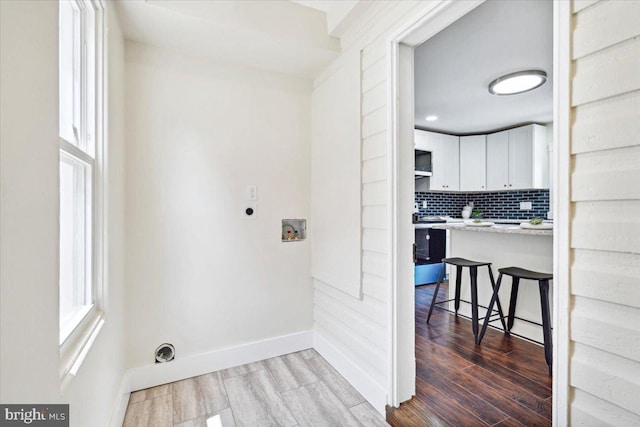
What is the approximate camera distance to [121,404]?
5.75ft

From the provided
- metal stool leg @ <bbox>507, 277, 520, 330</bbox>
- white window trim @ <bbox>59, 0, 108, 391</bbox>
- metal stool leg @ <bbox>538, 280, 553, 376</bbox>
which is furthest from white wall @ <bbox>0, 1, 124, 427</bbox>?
metal stool leg @ <bbox>507, 277, 520, 330</bbox>

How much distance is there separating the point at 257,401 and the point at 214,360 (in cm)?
54

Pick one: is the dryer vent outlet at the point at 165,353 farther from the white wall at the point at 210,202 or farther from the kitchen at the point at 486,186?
the kitchen at the point at 486,186

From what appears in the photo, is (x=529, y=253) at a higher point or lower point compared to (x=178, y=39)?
lower

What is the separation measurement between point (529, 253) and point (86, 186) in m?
3.18

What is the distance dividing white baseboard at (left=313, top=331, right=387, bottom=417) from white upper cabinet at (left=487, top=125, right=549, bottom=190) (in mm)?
4279

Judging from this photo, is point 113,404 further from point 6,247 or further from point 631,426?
point 631,426

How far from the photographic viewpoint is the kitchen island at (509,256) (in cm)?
254

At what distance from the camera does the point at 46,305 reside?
73 cm

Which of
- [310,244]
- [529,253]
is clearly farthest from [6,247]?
[529,253]

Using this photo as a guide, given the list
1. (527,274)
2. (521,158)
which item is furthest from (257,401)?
(521,158)

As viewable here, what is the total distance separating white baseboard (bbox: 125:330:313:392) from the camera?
6.89 ft

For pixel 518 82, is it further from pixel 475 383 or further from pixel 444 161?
pixel 475 383

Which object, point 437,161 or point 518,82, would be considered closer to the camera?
point 518,82
